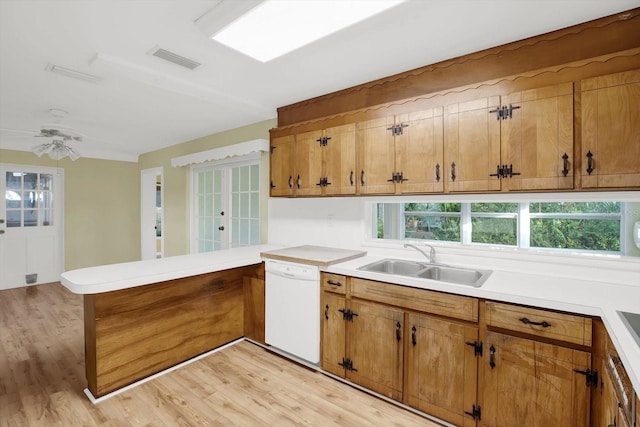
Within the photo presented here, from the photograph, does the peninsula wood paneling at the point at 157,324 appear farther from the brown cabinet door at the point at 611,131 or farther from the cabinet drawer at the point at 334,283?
the brown cabinet door at the point at 611,131

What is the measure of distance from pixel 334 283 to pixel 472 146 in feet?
4.54

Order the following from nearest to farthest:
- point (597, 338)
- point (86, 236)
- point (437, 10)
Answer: point (597, 338)
point (437, 10)
point (86, 236)

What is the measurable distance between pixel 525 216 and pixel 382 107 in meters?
2.39

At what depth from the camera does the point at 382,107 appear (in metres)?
2.50

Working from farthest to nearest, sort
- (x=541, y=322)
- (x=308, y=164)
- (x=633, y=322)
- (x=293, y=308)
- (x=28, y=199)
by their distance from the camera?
(x=28, y=199), (x=308, y=164), (x=293, y=308), (x=541, y=322), (x=633, y=322)

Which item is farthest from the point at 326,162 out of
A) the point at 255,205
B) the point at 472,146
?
the point at 255,205

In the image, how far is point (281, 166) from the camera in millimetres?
3182

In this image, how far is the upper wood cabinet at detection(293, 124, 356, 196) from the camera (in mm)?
2688

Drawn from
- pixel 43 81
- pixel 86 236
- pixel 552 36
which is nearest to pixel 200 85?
pixel 43 81

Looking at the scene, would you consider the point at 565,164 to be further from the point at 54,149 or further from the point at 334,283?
the point at 54,149

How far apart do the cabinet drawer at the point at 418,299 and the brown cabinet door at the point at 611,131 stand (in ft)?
3.18

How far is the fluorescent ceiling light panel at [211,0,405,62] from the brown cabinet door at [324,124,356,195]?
860 mm

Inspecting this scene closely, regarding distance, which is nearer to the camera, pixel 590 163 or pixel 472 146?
pixel 590 163

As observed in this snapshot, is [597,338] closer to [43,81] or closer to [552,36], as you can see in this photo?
[552,36]
